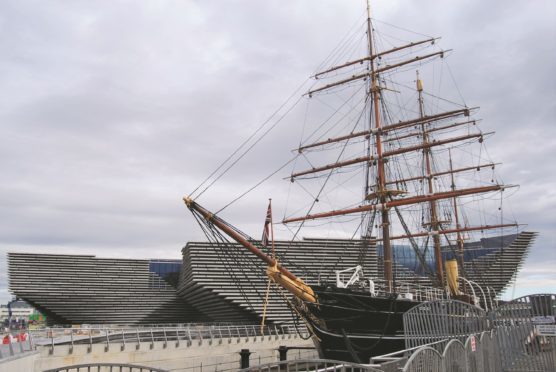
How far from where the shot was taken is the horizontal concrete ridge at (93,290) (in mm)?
50281

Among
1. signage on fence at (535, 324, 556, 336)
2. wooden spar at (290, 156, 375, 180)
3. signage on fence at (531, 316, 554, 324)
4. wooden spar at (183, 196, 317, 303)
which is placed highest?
wooden spar at (290, 156, 375, 180)

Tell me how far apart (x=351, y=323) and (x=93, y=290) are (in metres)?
40.5

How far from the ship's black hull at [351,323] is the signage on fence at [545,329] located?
329 inches

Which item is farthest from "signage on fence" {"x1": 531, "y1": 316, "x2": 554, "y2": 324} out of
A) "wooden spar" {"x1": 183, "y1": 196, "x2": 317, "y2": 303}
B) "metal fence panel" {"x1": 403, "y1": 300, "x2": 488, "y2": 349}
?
"wooden spar" {"x1": 183, "y1": 196, "x2": 317, "y2": 303}

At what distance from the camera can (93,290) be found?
51.8m

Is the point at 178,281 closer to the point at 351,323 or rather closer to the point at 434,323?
the point at 351,323

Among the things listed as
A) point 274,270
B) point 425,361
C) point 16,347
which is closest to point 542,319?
point 425,361

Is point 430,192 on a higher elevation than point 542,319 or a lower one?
higher

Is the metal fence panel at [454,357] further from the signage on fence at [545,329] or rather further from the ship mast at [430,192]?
the ship mast at [430,192]

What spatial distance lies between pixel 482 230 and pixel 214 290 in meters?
26.4

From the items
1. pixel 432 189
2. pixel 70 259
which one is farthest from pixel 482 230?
pixel 70 259

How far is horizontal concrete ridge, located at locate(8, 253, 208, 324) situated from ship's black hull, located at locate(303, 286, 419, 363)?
38.5 meters

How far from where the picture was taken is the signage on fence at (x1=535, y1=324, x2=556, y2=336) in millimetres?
11336

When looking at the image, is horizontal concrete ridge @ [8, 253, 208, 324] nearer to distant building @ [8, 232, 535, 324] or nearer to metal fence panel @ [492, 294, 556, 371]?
distant building @ [8, 232, 535, 324]
